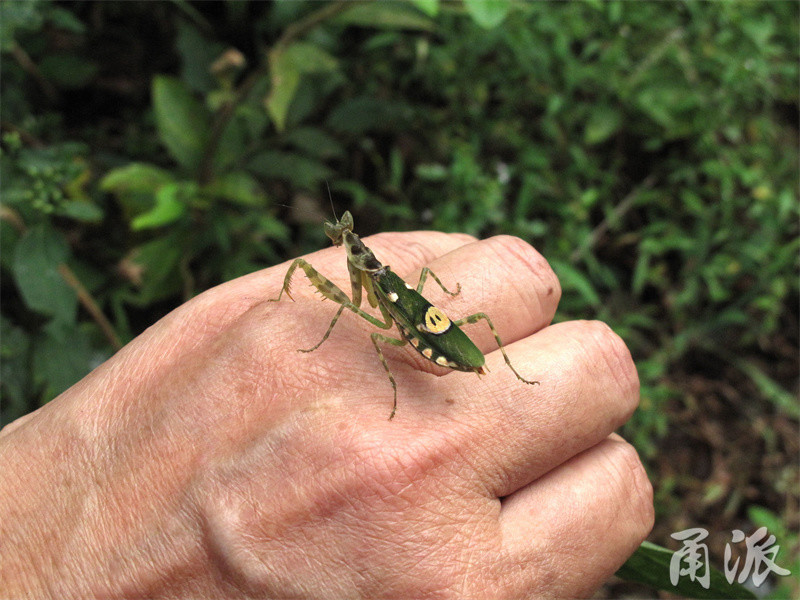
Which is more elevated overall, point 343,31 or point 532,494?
point 343,31

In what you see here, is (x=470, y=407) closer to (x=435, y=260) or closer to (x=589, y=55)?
(x=435, y=260)

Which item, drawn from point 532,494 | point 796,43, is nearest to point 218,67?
point 532,494

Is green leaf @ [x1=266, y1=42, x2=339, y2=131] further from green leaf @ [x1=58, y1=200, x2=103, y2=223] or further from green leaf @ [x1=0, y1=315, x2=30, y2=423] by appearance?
green leaf @ [x1=0, y1=315, x2=30, y2=423]

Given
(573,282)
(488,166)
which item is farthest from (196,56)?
(573,282)

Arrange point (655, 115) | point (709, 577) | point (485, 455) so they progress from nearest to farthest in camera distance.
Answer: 1. point (485, 455)
2. point (709, 577)
3. point (655, 115)

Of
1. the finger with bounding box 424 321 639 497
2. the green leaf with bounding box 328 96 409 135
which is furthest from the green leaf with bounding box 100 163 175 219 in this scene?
the finger with bounding box 424 321 639 497

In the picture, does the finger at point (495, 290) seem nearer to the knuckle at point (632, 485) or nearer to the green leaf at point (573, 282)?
the knuckle at point (632, 485)

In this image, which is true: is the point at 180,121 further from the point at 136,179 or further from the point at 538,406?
the point at 538,406
